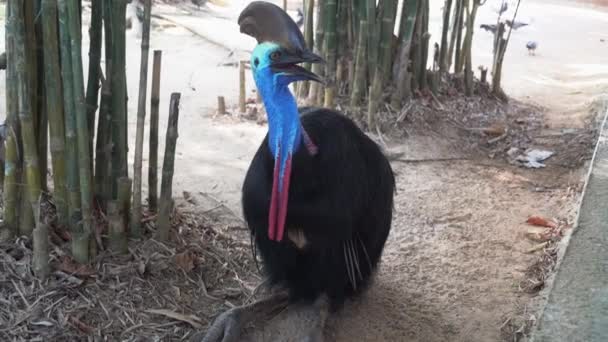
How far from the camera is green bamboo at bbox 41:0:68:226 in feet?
6.28

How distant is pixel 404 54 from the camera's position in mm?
4336

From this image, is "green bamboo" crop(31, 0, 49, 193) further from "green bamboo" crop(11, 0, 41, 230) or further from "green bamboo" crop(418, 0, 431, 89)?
"green bamboo" crop(418, 0, 431, 89)

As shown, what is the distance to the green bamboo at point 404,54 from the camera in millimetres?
4262

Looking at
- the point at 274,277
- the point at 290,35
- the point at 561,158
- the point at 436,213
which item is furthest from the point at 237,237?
the point at 561,158

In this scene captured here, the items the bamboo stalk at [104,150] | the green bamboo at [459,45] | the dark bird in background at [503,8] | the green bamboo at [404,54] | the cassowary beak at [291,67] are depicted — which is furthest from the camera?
the dark bird in background at [503,8]

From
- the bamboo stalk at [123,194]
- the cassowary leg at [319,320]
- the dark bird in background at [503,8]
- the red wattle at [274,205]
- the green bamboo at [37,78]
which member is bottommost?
the cassowary leg at [319,320]

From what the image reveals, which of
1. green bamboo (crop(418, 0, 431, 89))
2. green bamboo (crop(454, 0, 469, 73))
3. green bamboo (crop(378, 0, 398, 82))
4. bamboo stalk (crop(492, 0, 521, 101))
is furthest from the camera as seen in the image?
bamboo stalk (crop(492, 0, 521, 101))

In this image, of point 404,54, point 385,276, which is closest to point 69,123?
point 385,276

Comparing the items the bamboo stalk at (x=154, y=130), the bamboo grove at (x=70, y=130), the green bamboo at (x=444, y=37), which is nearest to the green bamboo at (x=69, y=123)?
the bamboo grove at (x=70, y=130)

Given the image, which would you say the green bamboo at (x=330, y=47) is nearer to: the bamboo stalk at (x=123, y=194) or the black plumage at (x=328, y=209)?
the black plumage at (x=328, y=209)

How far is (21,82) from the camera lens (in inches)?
77.7

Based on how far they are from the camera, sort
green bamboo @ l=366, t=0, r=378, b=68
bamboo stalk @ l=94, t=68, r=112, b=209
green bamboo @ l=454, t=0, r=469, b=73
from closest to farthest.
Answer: bamboo stalk @ l=94, t=68, r=112, b=209
green bamboo @ l=366, t=0, r=378, b=68
green bamboo @ l=454, t=0, r=469, b=73

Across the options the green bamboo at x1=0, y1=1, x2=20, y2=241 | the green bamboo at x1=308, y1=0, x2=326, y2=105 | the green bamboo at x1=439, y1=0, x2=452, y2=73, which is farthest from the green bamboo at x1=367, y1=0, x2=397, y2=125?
the green bamboo at x1=0, y1=1, x2=20, y2=241

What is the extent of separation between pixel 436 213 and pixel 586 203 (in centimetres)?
72
